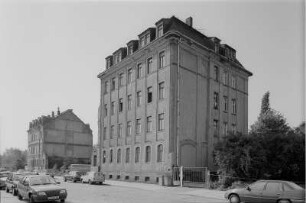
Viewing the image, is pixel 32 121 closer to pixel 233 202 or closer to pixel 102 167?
pixel 102 167

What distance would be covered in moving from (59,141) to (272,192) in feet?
219

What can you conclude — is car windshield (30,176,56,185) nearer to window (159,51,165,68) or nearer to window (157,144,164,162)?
window (157,144,164,162)

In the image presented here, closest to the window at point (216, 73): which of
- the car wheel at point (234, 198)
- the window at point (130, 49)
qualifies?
the window at point (130, 49)

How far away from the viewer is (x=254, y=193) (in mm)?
17703

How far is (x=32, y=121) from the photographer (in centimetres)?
9206

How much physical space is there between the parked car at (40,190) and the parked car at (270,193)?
338 inches

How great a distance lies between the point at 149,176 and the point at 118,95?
40.1 ft

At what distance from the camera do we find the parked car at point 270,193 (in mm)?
16281

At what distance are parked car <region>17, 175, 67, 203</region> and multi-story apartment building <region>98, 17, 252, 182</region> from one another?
1531 centimetres

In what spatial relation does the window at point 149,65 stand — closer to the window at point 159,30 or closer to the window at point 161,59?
the window at point 161,59

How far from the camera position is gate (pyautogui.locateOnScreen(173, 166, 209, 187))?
30.7 metres

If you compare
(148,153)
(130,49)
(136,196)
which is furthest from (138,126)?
(136,196)

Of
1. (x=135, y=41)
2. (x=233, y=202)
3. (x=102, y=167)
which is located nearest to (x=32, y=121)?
(x=102, y=167)

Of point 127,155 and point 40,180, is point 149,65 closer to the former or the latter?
point 127,155
